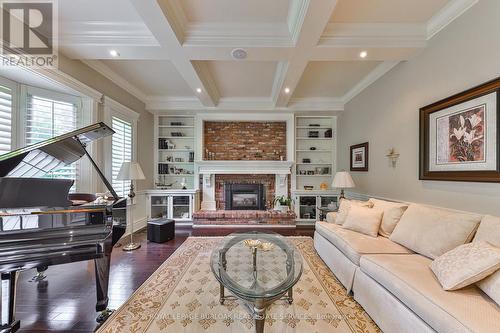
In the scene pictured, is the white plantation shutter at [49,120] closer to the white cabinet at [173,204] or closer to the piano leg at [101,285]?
the piano leg at [101,285]

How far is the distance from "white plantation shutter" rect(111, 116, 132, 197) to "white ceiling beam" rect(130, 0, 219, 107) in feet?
5.38

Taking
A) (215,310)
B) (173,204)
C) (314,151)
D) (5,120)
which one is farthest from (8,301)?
(314,151)

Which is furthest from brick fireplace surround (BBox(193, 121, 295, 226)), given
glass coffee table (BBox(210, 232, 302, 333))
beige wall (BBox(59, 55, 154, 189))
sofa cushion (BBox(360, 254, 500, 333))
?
sofa cushion (BBox(360, 254, 500, 333))

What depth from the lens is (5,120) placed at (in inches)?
93.7

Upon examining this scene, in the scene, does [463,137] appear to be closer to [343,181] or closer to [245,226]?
[343,181]

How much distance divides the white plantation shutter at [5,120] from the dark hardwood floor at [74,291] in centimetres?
157

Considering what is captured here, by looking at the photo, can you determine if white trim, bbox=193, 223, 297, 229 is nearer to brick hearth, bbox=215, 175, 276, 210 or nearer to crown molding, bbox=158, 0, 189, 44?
brick hearth, bbox=215, 175, 276, 210

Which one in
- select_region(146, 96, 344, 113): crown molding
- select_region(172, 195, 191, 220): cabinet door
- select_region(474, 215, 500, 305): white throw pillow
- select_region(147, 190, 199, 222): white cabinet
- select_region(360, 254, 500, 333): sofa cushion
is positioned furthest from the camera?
select_region(172, 195, 191, 220): cabinet door

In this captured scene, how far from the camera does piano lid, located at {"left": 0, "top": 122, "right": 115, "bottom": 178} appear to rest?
1.83 m

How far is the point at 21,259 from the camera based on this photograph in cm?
160

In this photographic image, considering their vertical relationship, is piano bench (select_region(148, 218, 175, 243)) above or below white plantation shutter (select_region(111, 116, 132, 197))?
below

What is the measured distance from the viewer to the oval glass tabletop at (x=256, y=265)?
5.52 ft

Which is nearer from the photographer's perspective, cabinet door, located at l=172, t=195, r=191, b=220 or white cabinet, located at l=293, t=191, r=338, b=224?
cabinet door, located at l=172, t=195, r=191, b=220

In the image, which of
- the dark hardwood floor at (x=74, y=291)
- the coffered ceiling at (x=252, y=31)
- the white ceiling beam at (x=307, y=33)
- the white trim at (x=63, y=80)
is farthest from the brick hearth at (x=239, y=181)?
the white trim at (x=63, y=80)
